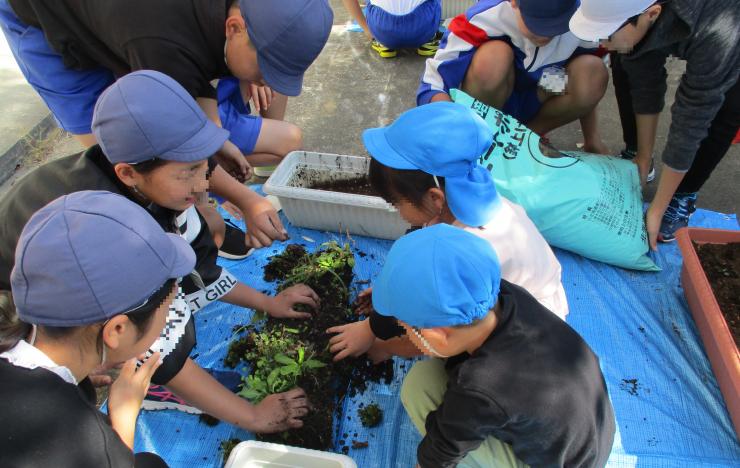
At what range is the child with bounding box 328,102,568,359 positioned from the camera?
5.17ft

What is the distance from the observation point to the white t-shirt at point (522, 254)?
1.64 m

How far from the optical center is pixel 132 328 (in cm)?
119

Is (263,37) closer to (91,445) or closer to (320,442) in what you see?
(91,445)

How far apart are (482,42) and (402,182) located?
1.38 m

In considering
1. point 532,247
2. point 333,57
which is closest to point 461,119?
point 532,247

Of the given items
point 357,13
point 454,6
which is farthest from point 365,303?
point 454,6

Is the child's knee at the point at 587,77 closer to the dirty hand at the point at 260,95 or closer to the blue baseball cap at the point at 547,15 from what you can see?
the blue baseball cap at the point at 547,15

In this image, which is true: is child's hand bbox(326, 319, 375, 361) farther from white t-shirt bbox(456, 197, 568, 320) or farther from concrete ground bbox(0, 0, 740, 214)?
concrete ground bbox(0, 0, 740, 214)

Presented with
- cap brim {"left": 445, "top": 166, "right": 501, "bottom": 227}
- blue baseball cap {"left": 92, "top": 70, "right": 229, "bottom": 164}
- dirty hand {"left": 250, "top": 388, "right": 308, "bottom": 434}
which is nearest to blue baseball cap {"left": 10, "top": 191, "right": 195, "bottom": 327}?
blue baseball cap {"left": 92, "top": 70, "right": 229, "bottom": 164}

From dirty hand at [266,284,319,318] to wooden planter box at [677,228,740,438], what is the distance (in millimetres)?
1567

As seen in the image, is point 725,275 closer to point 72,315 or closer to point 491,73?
point 491,73

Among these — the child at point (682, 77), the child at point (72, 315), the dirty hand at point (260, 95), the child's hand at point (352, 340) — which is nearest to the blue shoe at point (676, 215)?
the child at point (682, 77)

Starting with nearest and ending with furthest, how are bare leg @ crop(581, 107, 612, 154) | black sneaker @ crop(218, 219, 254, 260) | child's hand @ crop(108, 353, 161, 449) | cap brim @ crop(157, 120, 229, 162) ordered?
child's hand @ crop(108, 353, 161, 449), cap brim @ crop(157, 120, 229, 162), black sneaker @ crop(218, 219, 254, 260), bare leg @ crop(581, 107, 612, 154)

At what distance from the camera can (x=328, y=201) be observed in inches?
90.8
